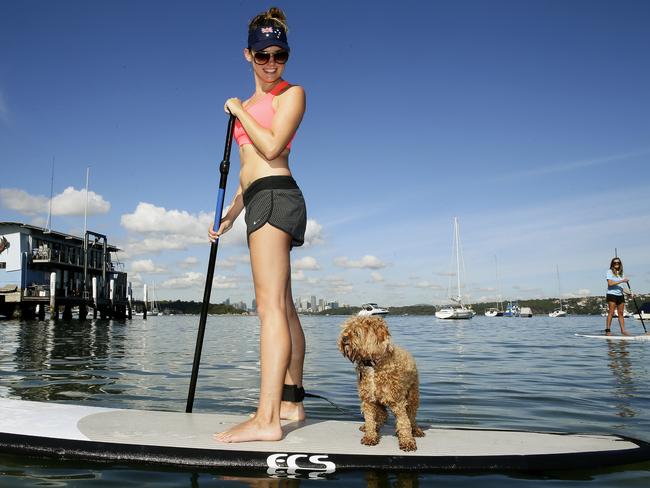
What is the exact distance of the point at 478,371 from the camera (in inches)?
375

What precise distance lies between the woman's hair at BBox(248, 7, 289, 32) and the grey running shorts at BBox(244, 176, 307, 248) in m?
1.15

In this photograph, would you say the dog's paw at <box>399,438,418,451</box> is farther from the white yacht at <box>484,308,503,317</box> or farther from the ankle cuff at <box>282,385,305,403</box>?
the white yacht at <box>484,308,503,317</box>

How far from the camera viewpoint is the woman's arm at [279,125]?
354 centimetres

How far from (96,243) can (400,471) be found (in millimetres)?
65198

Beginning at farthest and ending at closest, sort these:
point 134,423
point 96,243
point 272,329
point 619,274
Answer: point 96,243, point 619,274, point 134,423, point 272,329

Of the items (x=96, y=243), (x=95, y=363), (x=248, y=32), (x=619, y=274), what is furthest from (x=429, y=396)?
(x=96, y=243)

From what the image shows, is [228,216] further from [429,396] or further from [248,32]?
[429,396]

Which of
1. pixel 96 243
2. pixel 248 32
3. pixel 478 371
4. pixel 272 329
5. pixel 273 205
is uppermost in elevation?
pixel 96 243

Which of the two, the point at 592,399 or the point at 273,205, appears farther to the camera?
the point at 592,399

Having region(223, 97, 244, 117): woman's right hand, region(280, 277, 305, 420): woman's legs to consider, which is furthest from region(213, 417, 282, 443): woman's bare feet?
region(223, 97, 244, 117): woman's right hand

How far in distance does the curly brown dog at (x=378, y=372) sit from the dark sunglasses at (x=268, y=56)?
6.47ft

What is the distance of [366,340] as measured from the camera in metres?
3.29

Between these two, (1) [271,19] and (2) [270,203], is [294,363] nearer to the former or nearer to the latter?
(2) [270,203]

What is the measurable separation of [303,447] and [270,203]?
1.59m
